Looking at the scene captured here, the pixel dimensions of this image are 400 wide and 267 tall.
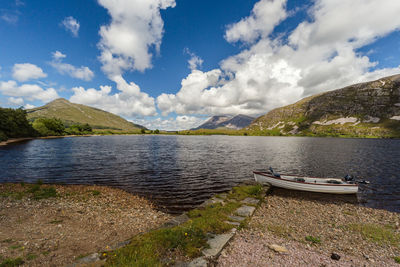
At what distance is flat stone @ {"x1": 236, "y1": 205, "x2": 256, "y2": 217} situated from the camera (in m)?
17.4

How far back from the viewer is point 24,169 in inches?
1533

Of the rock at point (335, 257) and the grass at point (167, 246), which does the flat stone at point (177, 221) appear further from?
the rock at point (335, 257)

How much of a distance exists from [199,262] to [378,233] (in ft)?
53.2

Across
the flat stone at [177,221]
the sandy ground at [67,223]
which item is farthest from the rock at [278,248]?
the sandy ground at [67,223]

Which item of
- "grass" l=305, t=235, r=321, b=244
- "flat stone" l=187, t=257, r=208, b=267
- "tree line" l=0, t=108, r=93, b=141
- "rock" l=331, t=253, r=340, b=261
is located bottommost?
"grass" l=305, t=235, r=321, b=244

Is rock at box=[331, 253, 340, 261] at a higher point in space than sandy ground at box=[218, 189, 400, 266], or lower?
higher

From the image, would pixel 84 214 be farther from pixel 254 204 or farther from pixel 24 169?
pixel 24 169

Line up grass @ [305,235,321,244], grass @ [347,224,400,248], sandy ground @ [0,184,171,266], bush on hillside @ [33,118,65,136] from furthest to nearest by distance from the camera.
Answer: bush on hillside @ [33,118,65,136], grass @ [347,224,400,248], grass @ [305,235,321,244], sandy ground @ [0,184,171,266]

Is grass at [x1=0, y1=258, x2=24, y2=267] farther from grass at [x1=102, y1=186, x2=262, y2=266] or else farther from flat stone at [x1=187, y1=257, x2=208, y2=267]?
flat stone at [x1=187, y1=257, x2=208, y2=267]

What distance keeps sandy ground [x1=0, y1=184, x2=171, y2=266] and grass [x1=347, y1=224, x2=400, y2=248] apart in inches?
704

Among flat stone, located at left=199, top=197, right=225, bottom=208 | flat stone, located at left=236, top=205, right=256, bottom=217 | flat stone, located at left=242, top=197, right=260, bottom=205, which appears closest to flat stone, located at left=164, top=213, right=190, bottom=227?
flat stone, located at left=199, top=197, right=225, bottom=208

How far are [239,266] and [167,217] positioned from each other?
33.7ft

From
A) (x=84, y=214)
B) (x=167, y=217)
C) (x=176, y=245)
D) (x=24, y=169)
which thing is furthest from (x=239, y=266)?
(x=24, y=169)

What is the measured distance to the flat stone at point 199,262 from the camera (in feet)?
30.6
